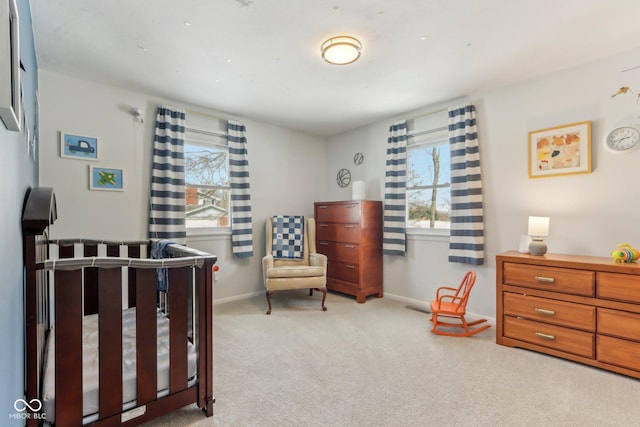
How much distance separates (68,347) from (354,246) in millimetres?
2887

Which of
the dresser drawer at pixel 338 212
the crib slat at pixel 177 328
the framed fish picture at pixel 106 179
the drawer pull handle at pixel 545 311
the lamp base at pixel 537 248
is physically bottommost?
the drawer pull handle at pixel 545 311

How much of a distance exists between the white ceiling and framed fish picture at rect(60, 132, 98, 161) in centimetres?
56

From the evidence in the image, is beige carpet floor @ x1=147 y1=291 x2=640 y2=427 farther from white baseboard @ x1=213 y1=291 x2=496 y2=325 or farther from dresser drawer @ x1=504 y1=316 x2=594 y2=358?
white baseboard @ x1=213 y1=291 x2=496 y2=325

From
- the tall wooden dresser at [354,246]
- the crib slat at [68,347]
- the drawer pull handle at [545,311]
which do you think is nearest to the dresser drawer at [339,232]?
the tall wooden dresser at [354,246]

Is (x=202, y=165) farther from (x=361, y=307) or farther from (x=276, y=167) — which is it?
(x=361, y=307)

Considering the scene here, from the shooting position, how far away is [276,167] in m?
4.24

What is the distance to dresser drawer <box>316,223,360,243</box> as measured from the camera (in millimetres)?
3721

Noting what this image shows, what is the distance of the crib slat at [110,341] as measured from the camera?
1.33 m

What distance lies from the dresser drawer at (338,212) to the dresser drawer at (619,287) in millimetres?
2226

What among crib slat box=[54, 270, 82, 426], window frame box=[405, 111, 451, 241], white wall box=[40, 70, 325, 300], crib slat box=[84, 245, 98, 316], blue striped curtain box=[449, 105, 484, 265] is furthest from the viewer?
window frame box=[405, 111, 451, 241]

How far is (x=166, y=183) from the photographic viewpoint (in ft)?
10.3

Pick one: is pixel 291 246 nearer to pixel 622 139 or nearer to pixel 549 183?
pixel 549 183

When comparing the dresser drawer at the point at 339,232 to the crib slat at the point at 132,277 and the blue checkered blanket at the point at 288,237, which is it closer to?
the blue checkered blanket at the point at 288,237

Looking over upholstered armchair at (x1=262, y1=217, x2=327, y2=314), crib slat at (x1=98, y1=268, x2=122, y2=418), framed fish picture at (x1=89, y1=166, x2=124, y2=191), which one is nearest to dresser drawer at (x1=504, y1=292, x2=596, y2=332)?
upholstered armchair at (x1=262, y1=217, x2=327, y2=314)
